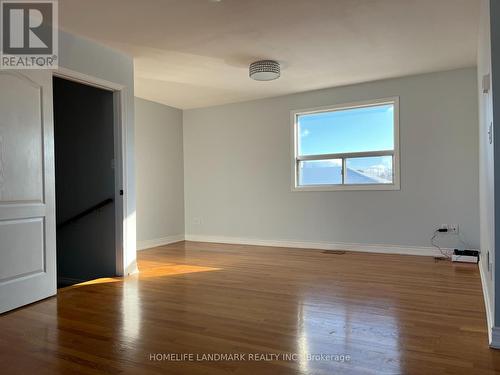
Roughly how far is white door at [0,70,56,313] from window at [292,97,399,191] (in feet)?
12.1

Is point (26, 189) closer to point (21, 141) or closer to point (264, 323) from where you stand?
point (21, 141)

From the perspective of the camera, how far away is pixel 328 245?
5.61m

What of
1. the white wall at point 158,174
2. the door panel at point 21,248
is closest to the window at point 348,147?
the white wall at point 158,174

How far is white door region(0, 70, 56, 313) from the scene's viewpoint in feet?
9.40

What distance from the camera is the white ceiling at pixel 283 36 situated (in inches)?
120

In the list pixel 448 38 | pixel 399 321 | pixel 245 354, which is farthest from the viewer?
pixel 448 38

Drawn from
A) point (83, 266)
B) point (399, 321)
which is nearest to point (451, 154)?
point (399, 321)

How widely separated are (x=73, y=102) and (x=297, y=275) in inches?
135

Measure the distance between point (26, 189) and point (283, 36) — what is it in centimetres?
274

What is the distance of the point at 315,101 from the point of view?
5.73 m

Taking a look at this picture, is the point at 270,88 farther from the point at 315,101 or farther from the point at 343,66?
the point at 343,66

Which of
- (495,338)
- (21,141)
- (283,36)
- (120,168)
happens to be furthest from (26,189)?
(495,338)

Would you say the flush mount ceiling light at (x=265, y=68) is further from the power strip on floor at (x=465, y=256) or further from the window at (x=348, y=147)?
the power strip on floor at (x=465, y=256)

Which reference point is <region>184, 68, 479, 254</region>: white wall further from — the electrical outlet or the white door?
the white door
